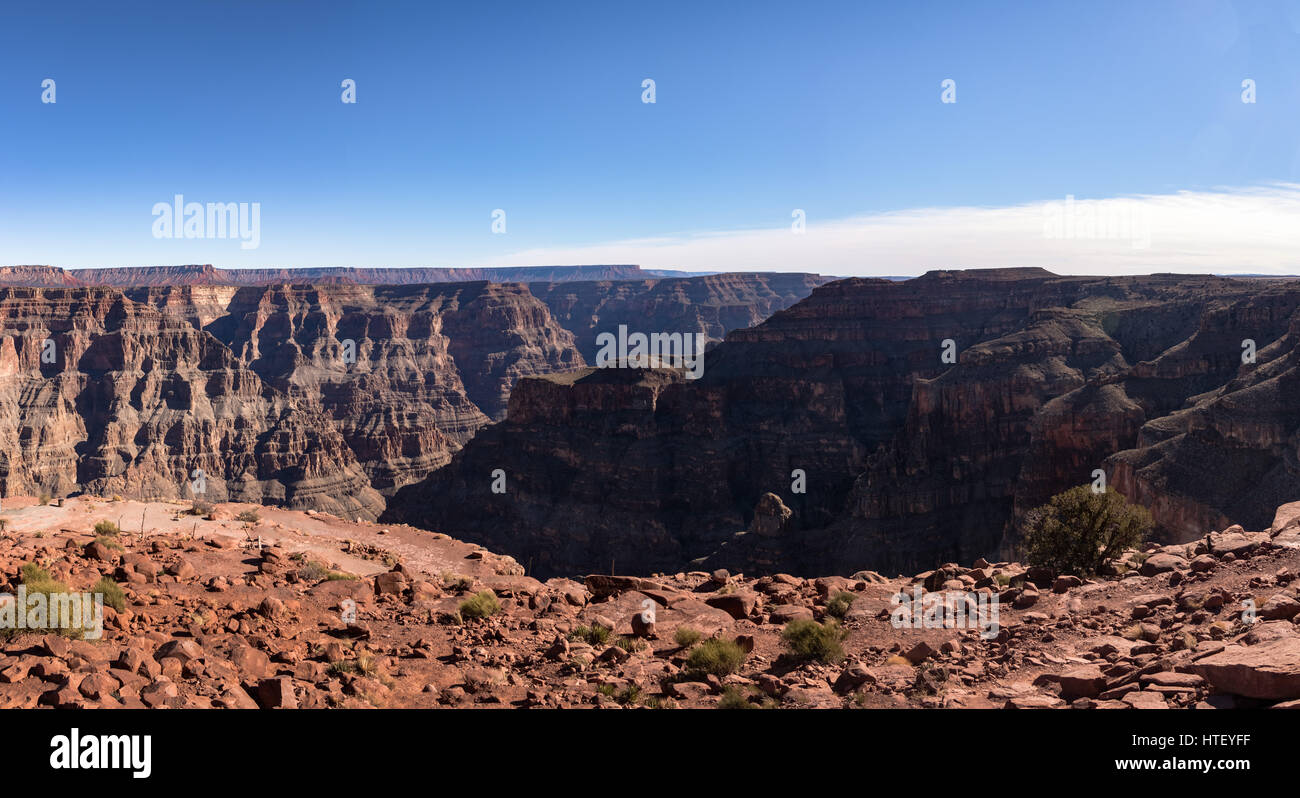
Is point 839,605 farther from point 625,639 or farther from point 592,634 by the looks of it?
point 592,634

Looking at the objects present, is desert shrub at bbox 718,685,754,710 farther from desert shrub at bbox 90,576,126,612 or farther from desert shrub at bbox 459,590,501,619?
desert shrub at bbox 90,576,126,612

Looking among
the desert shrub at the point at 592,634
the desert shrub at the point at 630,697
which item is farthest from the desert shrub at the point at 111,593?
the desert shrub at the point at 630,697

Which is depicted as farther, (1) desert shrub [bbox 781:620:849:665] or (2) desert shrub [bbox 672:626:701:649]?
(2) desert shrub [bbox 672:626:701:649]

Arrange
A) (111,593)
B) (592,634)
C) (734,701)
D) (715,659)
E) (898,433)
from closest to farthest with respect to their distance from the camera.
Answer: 1. (734,701)
2. (715,659)
3. (111,593)
4. (592,634)
5. (898,433)

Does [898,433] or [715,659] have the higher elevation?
[715,659]

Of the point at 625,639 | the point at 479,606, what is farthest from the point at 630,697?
the point at 479,606

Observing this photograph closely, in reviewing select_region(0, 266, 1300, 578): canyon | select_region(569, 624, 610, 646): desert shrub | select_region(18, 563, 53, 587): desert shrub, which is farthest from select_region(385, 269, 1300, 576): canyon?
select_region(18, 563, 53, 587): desert shrub
